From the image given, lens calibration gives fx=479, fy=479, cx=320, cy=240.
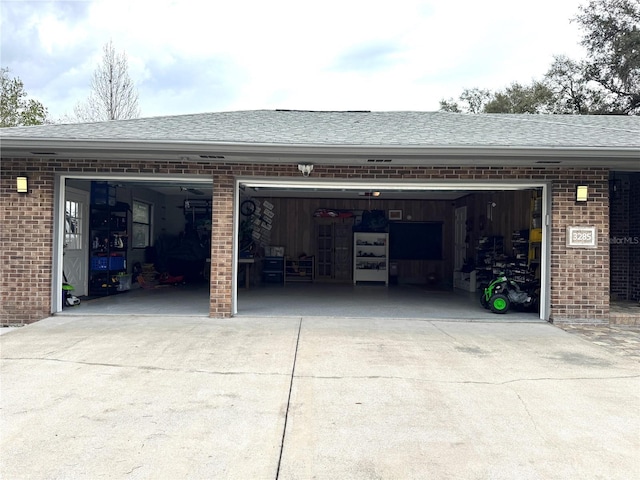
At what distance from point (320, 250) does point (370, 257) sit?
1.65 meters

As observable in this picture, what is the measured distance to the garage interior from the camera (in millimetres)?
9617

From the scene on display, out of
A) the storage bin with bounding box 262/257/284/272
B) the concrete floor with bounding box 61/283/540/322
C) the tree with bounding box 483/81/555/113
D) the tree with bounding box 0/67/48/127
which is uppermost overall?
the tree with bounding box 483/81/555/113

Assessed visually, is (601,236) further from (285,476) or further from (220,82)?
(220,82)

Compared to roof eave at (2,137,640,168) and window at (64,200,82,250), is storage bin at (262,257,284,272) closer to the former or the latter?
window at (64,200,82,250)

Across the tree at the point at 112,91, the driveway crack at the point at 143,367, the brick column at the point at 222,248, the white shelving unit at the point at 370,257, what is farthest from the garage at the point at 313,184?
the tree at the point at 112,91

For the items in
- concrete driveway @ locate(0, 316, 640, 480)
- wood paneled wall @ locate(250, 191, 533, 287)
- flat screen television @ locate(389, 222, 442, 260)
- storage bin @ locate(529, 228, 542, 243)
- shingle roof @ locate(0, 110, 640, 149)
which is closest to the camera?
concrete driveway @ locate(0, 316, 640, 480)

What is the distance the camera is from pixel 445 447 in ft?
11.2

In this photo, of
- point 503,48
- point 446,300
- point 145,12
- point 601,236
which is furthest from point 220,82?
point 601,236

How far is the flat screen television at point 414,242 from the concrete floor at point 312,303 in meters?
2.49

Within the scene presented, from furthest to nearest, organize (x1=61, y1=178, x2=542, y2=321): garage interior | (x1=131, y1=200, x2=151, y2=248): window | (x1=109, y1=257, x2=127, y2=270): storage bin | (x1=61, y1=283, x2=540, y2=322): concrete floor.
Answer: (x1=131, y1=200, x2=151, y2=248): window
(x1=109, y1=257, x2=127, y2=270): storage bin
(x1=61, y1=178, x2=542, y2=321): garage interior
(x1=61, y1=283, x2=540, y2=322): concrete floor

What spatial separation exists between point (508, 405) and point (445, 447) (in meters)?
1.13

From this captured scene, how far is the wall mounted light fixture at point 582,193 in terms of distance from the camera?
7781 mm

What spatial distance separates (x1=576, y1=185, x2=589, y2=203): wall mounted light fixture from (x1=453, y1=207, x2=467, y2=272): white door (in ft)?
Answer: 21.7

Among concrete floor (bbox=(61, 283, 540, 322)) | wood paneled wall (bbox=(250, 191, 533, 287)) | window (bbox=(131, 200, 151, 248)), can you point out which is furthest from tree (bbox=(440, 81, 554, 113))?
window (bbox=(131, 200, 151, 248))
